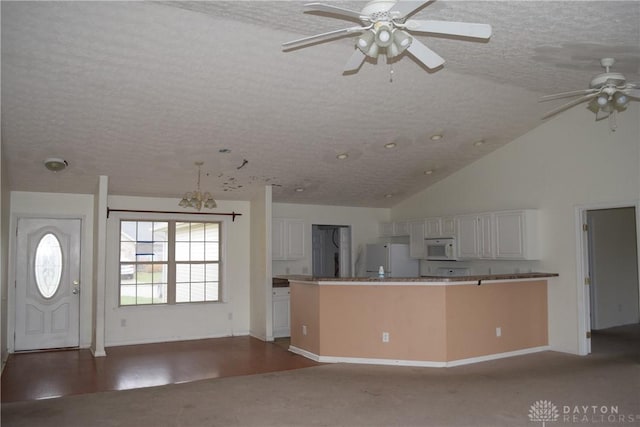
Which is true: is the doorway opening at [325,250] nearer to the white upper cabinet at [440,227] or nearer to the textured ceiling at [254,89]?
the white upper cabinet at [440,227]

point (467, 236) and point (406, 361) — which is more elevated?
point (467, 236)

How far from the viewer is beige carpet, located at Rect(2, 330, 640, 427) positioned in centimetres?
407

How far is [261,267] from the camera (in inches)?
309

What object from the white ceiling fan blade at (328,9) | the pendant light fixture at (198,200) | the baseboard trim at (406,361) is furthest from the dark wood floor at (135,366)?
the white ceiling fan blade at (328,9)

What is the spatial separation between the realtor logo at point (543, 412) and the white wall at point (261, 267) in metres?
4.10

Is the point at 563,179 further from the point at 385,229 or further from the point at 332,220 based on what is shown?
the point at 332,220

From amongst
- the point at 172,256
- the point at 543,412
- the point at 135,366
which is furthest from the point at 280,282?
the point at 543,412

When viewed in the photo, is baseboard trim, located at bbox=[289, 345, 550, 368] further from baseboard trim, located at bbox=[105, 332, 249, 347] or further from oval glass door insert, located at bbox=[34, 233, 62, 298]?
oval glass door insert, located at bbox=[34, 233, 62, 298]

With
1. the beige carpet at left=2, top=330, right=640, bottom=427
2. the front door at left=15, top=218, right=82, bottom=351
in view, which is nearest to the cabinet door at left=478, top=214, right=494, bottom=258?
the beige carpet at left=2, top=330, right=640, bottom=427

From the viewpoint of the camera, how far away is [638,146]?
586 centimetres

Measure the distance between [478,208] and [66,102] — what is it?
5.68 metres

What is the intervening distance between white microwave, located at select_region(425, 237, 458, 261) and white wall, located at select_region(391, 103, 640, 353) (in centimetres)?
67

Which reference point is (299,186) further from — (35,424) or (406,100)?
(35,424)
